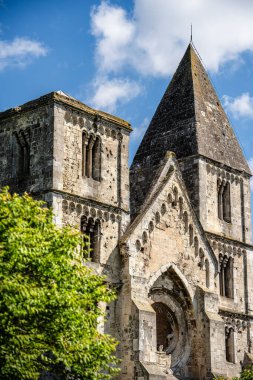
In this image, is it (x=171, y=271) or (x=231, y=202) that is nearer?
(x=171, y=271)

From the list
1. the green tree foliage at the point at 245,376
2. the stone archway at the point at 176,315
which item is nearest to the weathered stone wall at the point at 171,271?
the stone archway at the point at 176,315

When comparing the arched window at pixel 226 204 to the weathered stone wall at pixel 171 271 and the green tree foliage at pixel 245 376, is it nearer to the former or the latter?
the weathered stone wall at pixel 171 271

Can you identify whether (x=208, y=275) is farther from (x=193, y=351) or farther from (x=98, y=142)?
(x=98, y=142)

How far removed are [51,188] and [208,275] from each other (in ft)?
32.7

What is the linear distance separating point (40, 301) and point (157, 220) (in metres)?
14.8

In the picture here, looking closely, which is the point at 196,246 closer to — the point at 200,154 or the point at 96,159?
the point at 200,154

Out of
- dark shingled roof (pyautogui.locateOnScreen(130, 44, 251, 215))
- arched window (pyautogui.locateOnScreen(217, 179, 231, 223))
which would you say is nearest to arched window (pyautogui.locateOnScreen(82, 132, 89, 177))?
dark shingled roof (pyautogui.locateOnScreen(130, 44, 251, 215))

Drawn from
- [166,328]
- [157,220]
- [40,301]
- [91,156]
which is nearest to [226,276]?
Result: [166,328]

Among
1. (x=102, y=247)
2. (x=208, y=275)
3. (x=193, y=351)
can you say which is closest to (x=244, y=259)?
(x=208, y=275)

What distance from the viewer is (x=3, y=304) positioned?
2895 centimetres

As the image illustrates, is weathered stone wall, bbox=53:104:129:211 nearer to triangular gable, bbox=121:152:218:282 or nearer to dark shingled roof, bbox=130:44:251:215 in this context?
triangular gable, bbox=121:152:218:282

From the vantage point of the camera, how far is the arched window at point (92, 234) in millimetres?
A: 40812

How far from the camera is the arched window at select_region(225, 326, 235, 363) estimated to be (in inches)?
1813

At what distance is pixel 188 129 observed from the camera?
164ft
